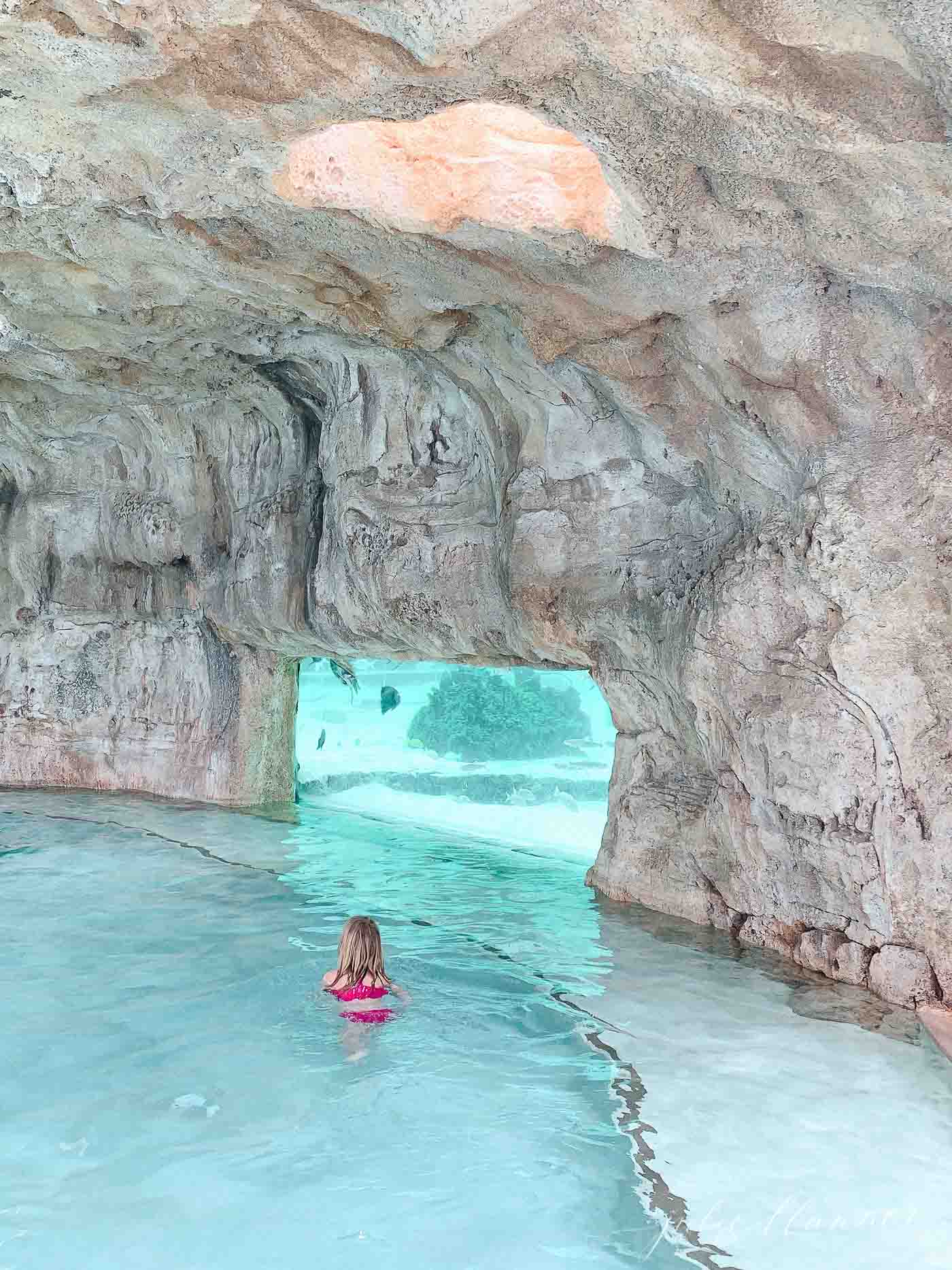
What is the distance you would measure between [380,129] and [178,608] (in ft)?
25.7

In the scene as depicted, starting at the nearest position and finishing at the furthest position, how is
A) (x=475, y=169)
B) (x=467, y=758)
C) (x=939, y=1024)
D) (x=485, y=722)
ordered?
(x=939, y=1024) → (x=475, y=169) → (x=467, y=758) → (x=485, y=722)

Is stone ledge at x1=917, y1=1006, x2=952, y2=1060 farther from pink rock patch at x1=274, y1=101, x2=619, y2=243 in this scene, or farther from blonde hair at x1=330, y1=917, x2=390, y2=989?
pink rock patch at x1=274, y1=101, x2=619, y2=243

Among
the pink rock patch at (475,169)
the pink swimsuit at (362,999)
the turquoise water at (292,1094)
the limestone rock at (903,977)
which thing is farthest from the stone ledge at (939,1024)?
the pink rock patch at (475,169)

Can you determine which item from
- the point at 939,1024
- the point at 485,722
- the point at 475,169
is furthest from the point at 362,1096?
the point at 485,722

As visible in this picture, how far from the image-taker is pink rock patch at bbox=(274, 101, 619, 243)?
532 centimetres

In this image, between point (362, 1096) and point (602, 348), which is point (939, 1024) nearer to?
point (362, 1096)

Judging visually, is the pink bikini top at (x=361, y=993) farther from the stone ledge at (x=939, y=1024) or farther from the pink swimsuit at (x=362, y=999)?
the stone ledge at (x=939, y=1024)

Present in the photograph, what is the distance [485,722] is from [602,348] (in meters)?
26.7

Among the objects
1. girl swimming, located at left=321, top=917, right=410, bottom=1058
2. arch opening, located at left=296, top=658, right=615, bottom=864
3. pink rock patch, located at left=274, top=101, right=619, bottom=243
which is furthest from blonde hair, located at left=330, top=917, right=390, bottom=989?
arch opening, located at left=296, top=658, right=615, bottom=864

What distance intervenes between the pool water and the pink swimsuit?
0.09m

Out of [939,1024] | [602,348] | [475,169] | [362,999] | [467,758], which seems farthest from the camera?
[467,758]

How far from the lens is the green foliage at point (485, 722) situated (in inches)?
1286

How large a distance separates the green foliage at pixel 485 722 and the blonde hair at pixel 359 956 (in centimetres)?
2716

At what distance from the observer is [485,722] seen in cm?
3284
